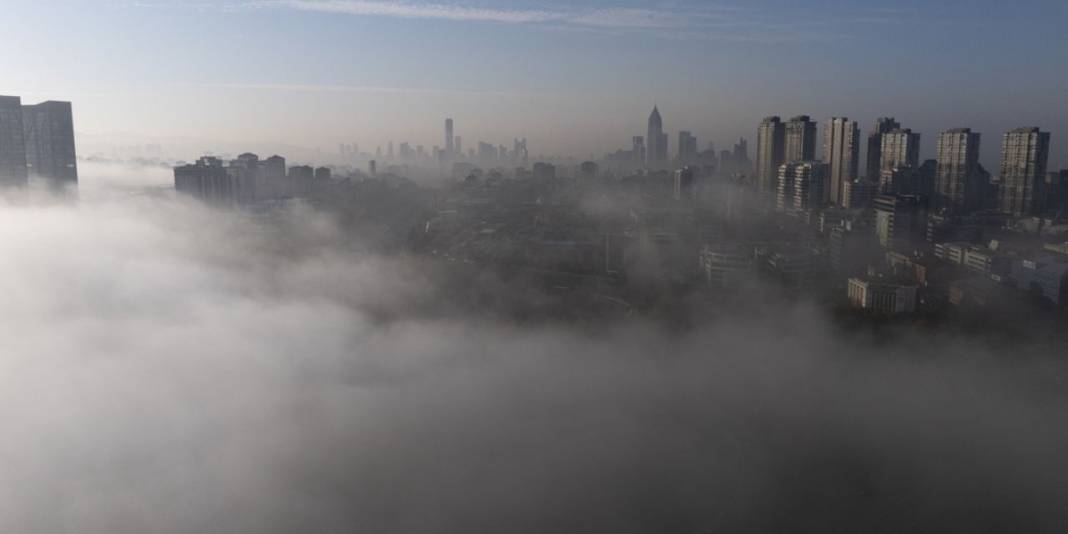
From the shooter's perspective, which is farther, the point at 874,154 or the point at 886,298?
the point at 874,154

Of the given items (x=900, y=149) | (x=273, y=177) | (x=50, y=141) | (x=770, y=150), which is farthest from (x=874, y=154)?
(x=50, y=141)

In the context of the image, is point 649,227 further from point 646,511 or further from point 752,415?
point 646,511

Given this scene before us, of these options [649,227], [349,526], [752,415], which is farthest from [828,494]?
[649,227]

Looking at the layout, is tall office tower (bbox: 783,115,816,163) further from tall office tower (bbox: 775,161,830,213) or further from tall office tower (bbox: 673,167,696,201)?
tall office tower (bbox: 673,167,696,201)

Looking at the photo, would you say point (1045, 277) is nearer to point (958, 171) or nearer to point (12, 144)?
point (958, 171)

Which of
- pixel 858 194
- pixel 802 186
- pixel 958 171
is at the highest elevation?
pixel 958 171
